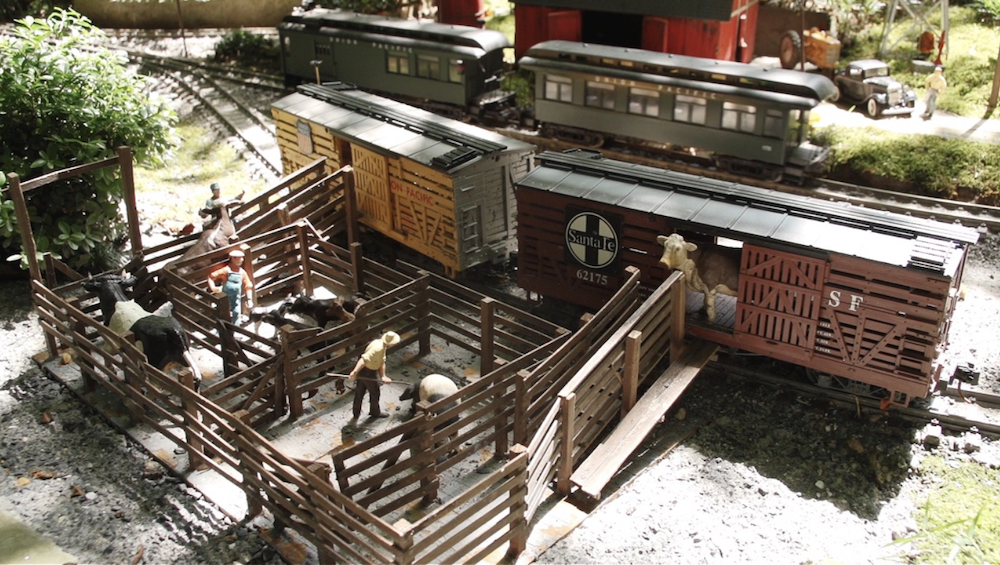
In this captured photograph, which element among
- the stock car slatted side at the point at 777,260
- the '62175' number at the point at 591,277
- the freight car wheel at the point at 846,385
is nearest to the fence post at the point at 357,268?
the stock car slatted side at the point at 777,260

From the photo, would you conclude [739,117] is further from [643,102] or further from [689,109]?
[643,102]

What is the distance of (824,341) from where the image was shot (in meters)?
13.8

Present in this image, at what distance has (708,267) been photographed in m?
14.8

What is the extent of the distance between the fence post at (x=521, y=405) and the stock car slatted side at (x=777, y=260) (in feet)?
14.2

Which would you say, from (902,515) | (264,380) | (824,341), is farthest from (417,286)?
(902,515)

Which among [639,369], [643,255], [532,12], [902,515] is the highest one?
[532,12]

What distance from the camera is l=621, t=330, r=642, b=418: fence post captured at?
41.3 ft

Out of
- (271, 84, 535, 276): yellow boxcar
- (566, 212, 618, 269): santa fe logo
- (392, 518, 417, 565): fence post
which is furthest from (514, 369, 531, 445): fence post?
(271, 84, 535, 276): yellow boxcar

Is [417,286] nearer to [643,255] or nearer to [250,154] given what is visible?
[643,255]

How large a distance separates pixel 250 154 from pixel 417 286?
41.0 feet

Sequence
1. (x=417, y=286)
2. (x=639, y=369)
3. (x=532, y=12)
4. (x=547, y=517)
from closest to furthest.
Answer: (x=547, y=517), (x=639, y=369), (x=417, y=286), (x=532, y=12)

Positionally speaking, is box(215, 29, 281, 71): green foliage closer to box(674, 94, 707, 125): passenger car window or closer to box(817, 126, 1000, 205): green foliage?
box(674, 94, 707, 125): passenger car window

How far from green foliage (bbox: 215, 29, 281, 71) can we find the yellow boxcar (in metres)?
13.7

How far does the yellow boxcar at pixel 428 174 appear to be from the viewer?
1731 cm
